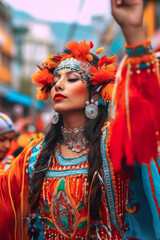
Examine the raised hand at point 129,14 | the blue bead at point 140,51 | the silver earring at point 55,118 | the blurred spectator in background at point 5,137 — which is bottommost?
the blue bead at point 140,51

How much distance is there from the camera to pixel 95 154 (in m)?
2.11

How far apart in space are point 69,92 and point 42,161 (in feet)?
1.87

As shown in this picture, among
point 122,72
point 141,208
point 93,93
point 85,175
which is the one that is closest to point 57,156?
point 85,175

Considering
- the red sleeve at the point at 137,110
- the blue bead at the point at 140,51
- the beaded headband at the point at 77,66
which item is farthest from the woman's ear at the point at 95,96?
the blue bead at the point at 140,51

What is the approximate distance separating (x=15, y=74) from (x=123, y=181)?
26899 mm

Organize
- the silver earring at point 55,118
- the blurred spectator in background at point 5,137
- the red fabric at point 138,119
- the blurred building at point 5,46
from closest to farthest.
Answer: the red fabric at point 138,119, the silver earring at point 55,118, the blurred spectator in background at point 5,137, the blurred building at point 5,46

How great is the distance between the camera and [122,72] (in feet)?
5.51

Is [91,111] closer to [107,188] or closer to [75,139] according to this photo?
[75,139]

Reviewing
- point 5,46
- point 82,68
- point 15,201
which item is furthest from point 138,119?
point 5,46

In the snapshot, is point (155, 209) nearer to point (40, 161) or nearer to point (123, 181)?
point (123, 181)

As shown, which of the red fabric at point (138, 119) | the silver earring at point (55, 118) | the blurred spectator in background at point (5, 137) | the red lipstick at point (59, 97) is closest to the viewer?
the red fabric at point (138, 119)

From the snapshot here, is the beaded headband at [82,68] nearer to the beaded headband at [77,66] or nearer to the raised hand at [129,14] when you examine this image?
the beaded headband at [77,66]

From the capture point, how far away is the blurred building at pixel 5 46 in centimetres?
2292

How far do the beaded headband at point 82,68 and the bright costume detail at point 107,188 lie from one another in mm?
30
